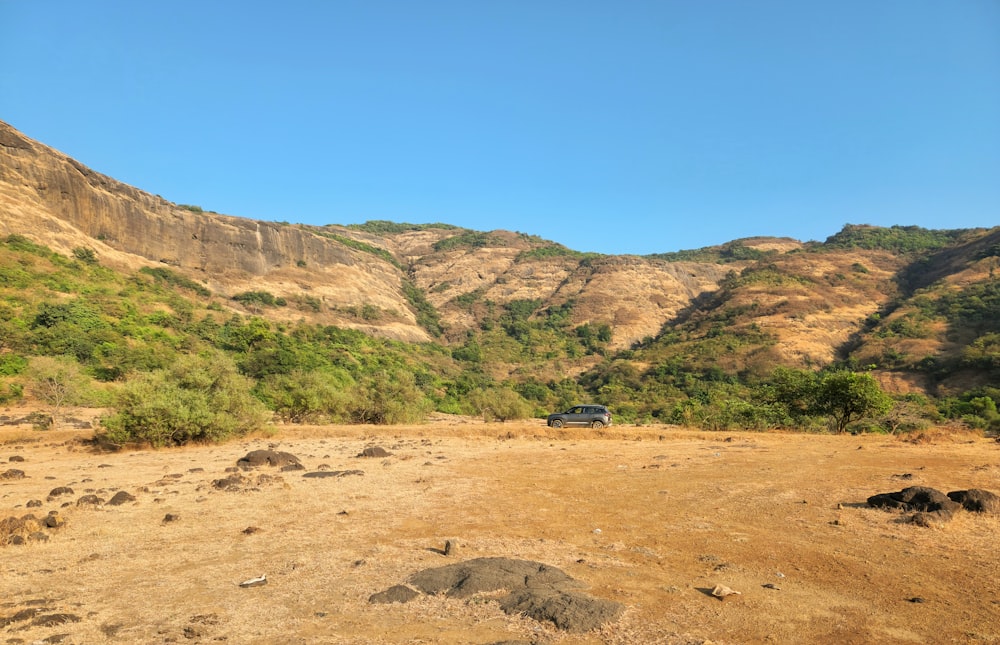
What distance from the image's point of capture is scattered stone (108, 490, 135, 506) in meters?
11.5

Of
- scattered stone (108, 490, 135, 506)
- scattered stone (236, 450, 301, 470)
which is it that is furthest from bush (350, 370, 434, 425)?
scattered stone (108, 490, 135, 506)

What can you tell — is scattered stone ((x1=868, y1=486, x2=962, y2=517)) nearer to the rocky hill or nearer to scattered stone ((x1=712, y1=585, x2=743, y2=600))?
scattered stone ((x1=712, y1=585, x2=743, y2=600))

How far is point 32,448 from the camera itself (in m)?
21.6

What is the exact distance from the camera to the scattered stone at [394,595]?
20.7 feet

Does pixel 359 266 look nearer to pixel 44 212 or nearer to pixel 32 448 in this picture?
pixel 44 212

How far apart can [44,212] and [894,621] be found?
8426cm

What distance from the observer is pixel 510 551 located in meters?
8.22

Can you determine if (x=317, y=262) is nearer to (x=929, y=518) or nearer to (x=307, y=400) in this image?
(x=307, y=400)

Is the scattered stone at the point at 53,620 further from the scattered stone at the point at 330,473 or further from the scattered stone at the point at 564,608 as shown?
the scattered stone at the point at 330,473

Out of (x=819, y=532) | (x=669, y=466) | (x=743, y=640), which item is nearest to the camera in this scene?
(x=743, y=640)

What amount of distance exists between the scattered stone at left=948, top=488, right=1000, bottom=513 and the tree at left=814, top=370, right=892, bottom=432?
62.8 ft

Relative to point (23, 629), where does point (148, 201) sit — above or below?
above

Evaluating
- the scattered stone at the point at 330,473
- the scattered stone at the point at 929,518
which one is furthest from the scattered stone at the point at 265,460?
the scattered stone at the point at 929,518

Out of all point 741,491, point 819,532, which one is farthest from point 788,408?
point 819,532
